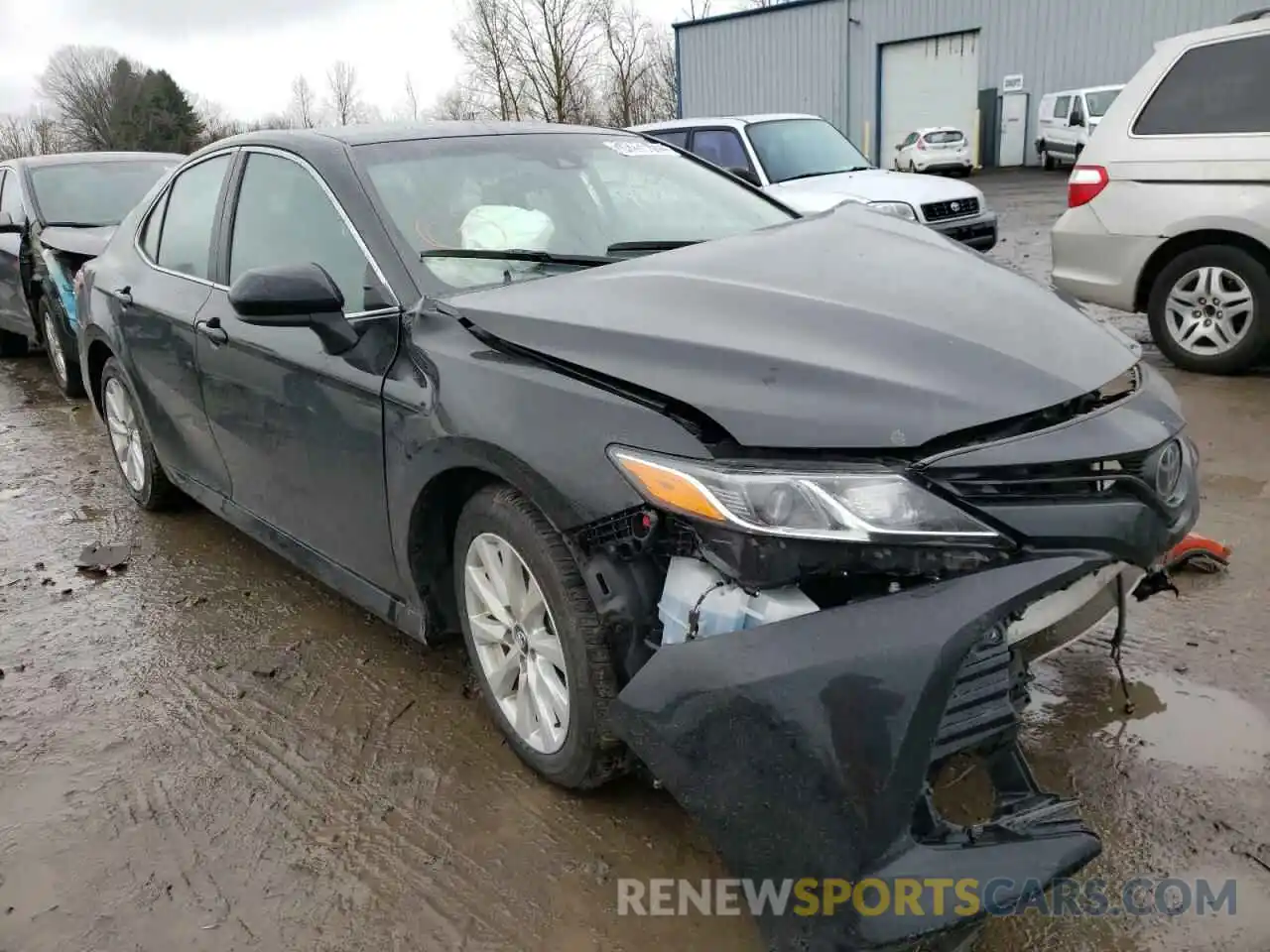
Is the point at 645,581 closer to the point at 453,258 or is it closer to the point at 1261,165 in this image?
the point at 453,258

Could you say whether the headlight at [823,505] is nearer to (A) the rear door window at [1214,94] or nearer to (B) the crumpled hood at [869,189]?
(A) the rear door window at [1214,94]

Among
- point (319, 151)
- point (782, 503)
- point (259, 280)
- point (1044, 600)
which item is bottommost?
point (1044, 600)

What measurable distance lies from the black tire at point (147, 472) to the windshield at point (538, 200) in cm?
208

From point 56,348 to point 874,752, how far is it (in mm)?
7703

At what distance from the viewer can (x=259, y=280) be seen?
2.61m

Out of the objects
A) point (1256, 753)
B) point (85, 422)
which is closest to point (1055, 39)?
point (85, 422)

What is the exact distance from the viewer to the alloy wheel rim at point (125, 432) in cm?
464

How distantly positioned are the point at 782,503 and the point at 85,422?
21.2 ft

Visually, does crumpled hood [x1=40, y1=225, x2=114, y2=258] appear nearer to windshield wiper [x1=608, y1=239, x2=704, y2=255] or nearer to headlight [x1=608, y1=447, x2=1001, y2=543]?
windshield wiper [x1=608, y1=239, x2=704, y2=255]

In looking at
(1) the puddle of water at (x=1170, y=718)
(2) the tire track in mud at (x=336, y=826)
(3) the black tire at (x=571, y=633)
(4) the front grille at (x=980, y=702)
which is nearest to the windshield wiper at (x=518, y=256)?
(3) the black tire at (x=571, y=633)

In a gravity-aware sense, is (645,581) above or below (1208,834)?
above

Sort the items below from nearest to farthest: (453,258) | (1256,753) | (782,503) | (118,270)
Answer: (782,503), (1256,753), (453,258), (118,270)

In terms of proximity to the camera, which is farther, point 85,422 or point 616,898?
point 85,422
